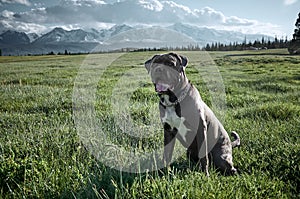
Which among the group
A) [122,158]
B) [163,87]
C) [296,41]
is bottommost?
[122,158]

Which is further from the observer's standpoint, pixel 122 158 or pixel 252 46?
pixel 252 46

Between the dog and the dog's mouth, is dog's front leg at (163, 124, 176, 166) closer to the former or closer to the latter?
the dog

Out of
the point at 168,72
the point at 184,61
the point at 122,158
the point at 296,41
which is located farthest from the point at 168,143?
the point at 296,41

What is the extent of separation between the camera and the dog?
13.6 ft

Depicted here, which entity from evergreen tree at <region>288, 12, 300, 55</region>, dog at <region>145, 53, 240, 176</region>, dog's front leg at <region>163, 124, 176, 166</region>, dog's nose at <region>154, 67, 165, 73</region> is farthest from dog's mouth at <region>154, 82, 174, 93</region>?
evergreen tree at <region>288, 12, 300, 55</region>

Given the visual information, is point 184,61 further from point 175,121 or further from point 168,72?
point 175,121

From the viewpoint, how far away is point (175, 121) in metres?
4.26

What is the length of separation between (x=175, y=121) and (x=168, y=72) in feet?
2.61

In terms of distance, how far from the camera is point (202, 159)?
13.4 feet

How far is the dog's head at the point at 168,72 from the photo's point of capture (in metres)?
4.34

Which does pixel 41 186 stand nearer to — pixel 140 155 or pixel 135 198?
pixel 135 198

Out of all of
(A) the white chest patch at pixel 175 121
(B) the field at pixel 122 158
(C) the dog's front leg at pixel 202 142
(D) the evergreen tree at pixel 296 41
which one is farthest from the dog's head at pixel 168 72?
(D) the evergreen tree at pixel 296 41

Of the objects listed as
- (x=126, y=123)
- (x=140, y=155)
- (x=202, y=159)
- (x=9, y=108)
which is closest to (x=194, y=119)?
(x=202, y=159)

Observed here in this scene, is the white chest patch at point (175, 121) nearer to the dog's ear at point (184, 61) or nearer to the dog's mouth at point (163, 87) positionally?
the dog's mouth at point (163, 87)
